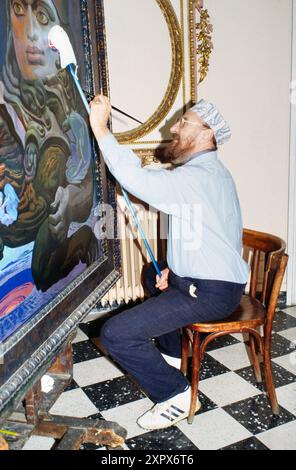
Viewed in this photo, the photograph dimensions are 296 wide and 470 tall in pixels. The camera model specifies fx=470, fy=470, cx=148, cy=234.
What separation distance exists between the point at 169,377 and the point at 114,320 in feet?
1.17

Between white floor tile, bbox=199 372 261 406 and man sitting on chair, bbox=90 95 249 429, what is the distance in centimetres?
28

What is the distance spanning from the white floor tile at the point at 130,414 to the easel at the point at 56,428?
0.14 meters

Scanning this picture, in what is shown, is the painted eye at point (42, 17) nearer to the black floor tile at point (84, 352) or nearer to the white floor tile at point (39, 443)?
the white floor tile at point (39, 443)

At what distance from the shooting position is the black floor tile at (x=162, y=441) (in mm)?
1925

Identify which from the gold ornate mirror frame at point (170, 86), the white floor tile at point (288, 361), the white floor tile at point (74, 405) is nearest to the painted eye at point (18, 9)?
the gold ornate mirror frame at point (170, 86)

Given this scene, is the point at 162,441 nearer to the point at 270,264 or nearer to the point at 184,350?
the point at 184,350

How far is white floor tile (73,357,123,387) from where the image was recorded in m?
2.46

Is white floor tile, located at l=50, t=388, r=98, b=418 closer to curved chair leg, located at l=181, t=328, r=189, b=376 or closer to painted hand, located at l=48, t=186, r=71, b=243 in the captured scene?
curved chair leg, located at l=181, t=328, r=189, b=376

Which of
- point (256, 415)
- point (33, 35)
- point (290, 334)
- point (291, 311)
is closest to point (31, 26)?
point (33, 35)

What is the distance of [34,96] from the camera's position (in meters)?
1.51

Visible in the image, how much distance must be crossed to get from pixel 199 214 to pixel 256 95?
5.06 feet

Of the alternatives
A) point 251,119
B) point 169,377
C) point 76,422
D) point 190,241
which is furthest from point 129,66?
point 76,422

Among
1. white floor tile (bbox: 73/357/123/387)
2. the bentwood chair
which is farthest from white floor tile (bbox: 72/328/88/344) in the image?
the bentwood chair

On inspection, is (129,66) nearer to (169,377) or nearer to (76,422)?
(169,377)
